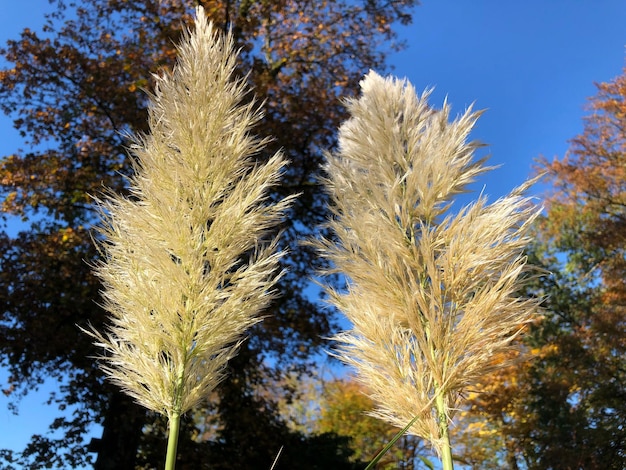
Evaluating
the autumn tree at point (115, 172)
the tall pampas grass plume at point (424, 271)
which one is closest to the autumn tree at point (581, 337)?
the autumn tree at point (115, 172)

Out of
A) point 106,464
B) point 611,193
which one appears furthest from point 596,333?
point 106,464

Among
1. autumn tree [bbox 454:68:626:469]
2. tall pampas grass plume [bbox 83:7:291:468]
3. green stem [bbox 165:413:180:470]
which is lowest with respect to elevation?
green stem [bbox 165:413:180:470]

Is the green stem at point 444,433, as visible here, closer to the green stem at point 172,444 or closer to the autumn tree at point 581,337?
the green stem at point 172,444

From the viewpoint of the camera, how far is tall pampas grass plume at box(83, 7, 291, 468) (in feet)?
5.44

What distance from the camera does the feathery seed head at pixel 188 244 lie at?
166 cm

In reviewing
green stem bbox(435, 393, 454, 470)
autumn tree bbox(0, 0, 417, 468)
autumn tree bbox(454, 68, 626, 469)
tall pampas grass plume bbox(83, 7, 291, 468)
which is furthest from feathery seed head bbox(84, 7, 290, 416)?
autumn tree bbox(454, 68, 626, 469)

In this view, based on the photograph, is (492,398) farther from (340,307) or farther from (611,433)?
(340,307)

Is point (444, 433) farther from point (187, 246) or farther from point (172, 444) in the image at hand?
point (187, 246)

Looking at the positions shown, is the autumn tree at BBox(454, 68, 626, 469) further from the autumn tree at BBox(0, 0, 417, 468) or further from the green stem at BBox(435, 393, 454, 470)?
the green stem at BBox(435, 393, 454, 470)

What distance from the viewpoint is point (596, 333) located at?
10.0m

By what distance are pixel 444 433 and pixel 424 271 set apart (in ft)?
1.93

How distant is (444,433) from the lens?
5.53ft

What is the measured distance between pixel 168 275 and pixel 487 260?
3.84ft

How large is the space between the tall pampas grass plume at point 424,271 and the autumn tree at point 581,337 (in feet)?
25.0
